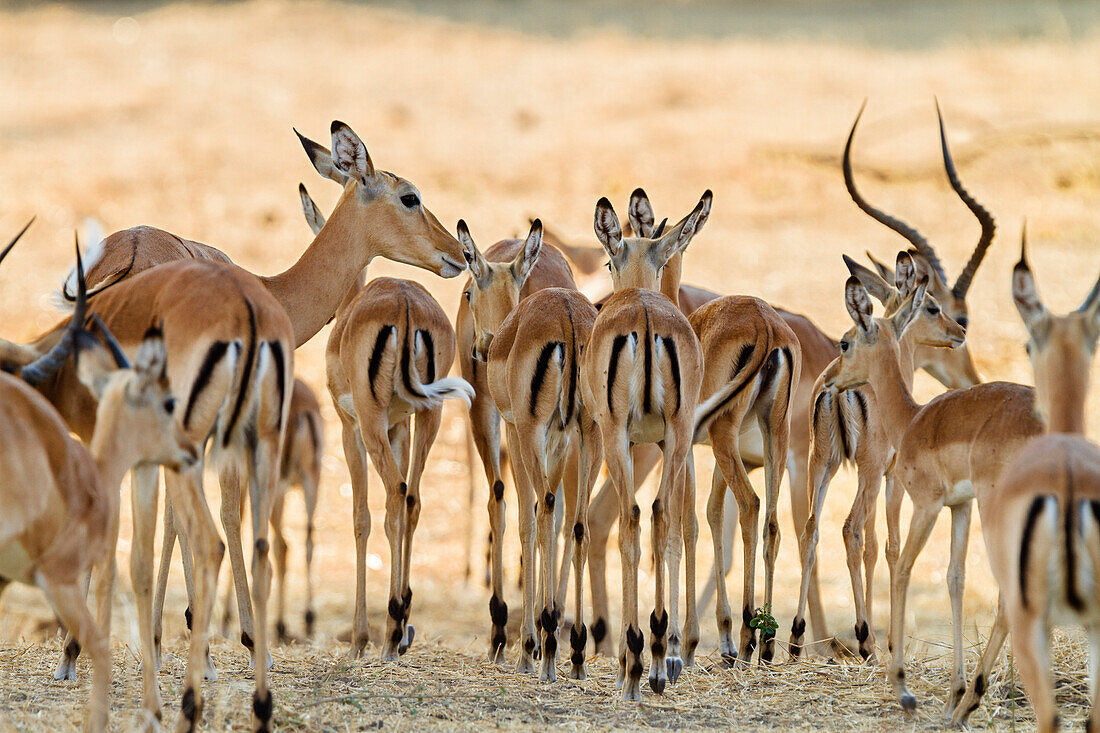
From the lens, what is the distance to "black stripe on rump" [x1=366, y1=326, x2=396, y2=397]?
→ 6.93 m

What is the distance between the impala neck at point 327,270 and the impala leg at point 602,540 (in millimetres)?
1911

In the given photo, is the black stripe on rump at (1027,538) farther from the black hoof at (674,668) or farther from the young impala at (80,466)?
the young impala at (80,466)

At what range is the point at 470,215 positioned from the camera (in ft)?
57.8

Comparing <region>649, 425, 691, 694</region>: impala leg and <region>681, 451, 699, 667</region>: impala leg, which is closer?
<region>649, 425, 691, 694</region>: impala leg

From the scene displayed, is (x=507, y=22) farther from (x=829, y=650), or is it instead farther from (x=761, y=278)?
(x=829, y=650)

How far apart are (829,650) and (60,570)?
468 cm


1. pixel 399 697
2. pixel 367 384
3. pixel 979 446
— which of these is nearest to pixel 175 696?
pixel 399 697

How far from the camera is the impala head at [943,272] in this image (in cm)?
819

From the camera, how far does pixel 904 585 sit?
6.00m

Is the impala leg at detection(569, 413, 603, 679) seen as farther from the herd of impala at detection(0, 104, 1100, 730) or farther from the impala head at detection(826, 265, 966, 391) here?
the impala head at detection(826, 265, 966, 391)

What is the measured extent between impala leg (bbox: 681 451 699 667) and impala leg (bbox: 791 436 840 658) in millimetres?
556

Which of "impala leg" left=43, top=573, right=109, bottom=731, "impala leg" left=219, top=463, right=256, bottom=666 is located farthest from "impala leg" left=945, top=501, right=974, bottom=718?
"impala leg" left=43, top=573, right=109, bottom=731

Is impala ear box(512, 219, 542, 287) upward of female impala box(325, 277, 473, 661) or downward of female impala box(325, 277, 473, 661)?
upward

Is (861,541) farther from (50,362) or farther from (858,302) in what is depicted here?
(50,362)
